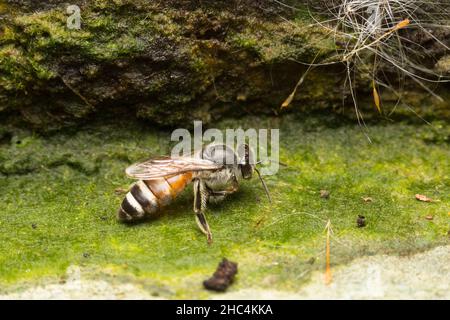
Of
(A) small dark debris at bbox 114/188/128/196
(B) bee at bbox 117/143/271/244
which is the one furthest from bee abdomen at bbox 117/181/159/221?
(A) small dark debris at bbox 114/188/128/196

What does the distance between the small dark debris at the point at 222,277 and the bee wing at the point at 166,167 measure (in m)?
0.79

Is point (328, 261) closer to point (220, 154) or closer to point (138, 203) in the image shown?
point (220, 154)

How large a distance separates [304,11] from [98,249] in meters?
2.11

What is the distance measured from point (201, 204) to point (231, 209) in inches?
9.9

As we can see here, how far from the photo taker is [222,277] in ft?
11.4

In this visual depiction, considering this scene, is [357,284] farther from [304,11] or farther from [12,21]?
[12,21]

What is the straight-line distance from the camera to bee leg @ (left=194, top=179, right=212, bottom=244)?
4034 millimetres

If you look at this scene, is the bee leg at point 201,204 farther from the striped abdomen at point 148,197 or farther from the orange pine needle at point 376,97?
the orange pine needle at point 376,97

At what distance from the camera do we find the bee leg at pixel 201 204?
4034mm

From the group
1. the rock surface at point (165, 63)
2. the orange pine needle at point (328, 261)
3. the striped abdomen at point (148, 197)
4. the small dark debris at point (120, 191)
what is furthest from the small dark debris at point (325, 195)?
the small dark debris at point (120, 191)

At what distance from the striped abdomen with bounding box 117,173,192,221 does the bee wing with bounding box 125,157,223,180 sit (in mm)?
70

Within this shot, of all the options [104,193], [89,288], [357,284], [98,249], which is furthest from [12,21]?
[357,284]

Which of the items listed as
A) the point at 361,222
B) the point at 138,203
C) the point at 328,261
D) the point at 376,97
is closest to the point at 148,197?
the point at 138,203

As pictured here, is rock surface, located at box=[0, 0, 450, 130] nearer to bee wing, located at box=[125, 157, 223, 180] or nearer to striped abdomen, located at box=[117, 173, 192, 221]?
bee wing, located at box=[125, 157, 223, 180]
